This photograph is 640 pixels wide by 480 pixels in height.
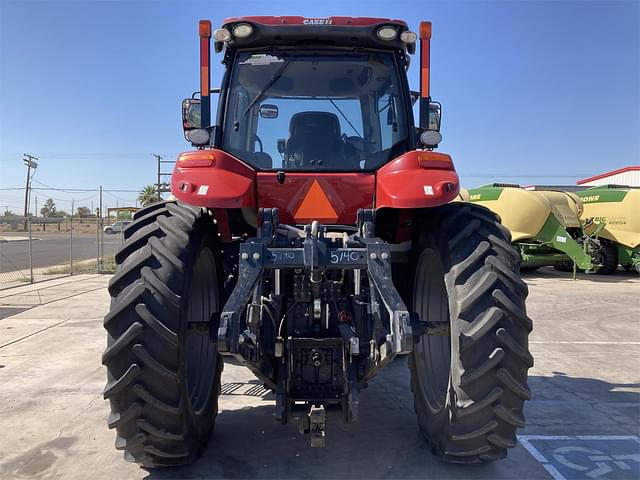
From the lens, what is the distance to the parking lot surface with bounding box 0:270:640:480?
10.9 ft

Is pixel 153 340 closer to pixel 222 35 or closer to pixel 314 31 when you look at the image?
pixel 222 35

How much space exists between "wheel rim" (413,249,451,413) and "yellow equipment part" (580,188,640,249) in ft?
46.2

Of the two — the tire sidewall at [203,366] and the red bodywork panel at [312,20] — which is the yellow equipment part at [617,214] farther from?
the tire sidewall at [203,366]

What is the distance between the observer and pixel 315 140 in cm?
377

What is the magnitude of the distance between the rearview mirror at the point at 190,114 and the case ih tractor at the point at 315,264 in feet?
0.06

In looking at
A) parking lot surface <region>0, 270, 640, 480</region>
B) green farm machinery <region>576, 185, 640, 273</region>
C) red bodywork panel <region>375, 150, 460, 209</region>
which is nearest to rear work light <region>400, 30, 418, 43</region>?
red bodywork panel <region>375, 150, 460, 209</region>

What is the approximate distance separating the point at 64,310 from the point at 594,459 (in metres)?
8.59

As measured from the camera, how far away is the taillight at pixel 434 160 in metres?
3.12

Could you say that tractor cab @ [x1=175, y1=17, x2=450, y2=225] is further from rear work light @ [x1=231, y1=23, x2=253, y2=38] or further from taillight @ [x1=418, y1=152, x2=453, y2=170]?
taillight @ [x1=418, y1=152, x2=453, y2=170]

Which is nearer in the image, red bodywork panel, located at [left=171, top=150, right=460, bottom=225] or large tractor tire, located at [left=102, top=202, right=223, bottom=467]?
large tractor tire, located at [left=102, top=202, right=223, bottom=467]

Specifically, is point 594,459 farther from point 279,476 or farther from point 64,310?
point 64,310

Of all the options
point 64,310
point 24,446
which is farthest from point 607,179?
point 24,446

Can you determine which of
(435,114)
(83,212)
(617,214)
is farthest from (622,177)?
(83,212)

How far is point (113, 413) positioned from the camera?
277cm
